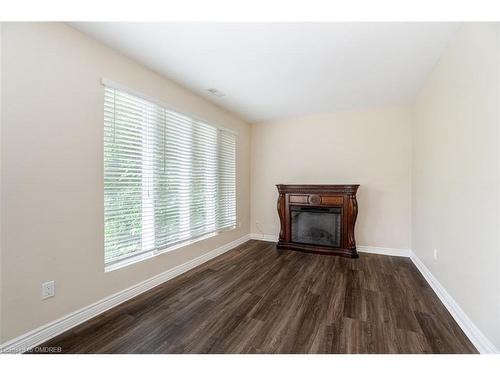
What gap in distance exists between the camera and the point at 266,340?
4.90 ft

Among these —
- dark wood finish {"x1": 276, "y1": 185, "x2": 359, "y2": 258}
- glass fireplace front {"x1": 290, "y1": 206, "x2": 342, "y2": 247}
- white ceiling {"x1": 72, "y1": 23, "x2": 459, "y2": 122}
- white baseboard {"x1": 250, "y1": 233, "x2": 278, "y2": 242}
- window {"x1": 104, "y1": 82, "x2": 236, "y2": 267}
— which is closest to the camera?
white ceiling {"x1": 72, "y1": 23, "x2": 459, "y2": 122}

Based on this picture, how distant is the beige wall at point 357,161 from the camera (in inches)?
133

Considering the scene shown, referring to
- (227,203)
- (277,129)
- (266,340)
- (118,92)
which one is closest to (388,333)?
(266,340)

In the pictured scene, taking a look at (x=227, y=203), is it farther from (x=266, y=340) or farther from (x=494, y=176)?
(x=494, y=176)

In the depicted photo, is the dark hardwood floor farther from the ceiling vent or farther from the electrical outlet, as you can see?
the ceiling vent

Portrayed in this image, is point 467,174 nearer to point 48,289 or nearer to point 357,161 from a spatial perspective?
point 357,161

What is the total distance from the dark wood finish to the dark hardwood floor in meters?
0.65

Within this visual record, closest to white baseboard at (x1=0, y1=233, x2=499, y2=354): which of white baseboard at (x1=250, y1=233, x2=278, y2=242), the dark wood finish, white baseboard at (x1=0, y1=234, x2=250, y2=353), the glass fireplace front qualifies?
white baseboard at (x1=0, y1=234, x2=250, y2=353)

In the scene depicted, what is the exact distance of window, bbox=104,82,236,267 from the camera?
6.49ft

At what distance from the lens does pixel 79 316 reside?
169cm

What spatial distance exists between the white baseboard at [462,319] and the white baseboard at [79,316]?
2.67 meters

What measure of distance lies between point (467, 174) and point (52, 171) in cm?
302

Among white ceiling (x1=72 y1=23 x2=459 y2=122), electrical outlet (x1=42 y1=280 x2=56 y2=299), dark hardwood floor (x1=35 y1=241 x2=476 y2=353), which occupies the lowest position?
dark hardwood floor (x1=35 y1=241 x2=476 y2=353)

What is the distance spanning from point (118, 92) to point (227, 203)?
87.4 inches
